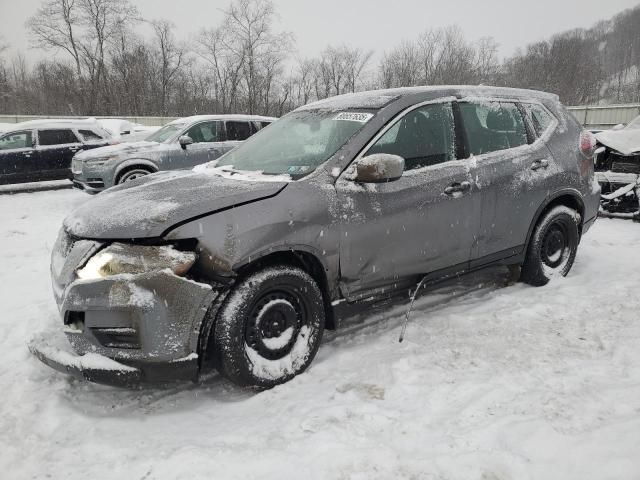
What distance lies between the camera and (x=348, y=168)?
10.1 ft

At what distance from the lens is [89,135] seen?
11.9 m

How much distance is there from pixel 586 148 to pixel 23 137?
12.2m

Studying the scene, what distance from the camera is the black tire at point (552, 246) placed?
430 cm

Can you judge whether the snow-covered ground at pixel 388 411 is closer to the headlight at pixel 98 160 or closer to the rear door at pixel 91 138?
the headlight at pixel 98 160

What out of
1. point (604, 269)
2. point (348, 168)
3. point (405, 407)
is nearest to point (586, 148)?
point (604, 269)

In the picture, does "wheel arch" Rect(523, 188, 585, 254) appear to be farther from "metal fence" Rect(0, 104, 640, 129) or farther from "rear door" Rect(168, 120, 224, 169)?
"metal fence" Rect(0, 104, 640, 129)

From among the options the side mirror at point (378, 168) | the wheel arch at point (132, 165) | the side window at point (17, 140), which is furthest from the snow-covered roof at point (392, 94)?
the side window at point (17, 140)

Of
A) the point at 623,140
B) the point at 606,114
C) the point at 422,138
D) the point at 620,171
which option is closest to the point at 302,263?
the point at 422,138

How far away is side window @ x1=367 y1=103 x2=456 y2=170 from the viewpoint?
10.8 feet

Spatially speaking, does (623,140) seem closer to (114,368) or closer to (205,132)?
(205,132)

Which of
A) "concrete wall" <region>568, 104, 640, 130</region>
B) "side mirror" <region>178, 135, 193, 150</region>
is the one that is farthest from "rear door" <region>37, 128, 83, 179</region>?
"concrete wall" <region>568, 104, 640, 130</region>

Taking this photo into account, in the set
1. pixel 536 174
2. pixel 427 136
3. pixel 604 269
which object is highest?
pixel 427 136

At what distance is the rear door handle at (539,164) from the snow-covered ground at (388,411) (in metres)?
1.23

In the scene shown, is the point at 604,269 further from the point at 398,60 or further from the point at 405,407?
the point at 398,60
